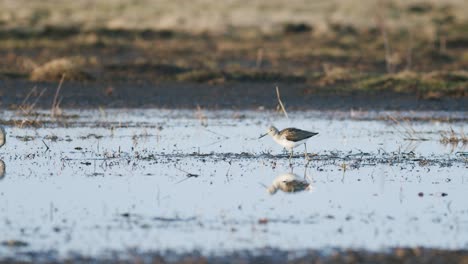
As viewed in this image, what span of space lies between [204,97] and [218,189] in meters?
10.9

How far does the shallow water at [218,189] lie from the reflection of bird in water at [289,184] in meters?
0.08

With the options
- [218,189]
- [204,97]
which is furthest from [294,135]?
[204,97]

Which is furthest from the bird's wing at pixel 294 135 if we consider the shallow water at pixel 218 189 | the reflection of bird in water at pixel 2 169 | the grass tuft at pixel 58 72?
the grass tuft at pixel 58 72

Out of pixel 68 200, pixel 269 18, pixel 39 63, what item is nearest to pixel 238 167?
pixel 68 200

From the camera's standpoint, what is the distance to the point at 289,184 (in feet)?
39.2

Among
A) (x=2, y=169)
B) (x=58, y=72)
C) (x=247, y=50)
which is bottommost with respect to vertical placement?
(x=2, y=169)

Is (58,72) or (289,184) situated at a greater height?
(58,72)

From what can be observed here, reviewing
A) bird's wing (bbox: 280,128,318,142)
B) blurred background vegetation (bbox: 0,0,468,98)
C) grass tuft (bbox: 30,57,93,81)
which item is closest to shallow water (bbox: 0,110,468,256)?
bird's wing (bbox: 280,128,318,142)

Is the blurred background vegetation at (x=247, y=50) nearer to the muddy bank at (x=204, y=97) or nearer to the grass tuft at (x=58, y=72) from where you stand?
the grass tuft at (x=58, y=72)

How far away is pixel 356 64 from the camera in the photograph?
2977 cm

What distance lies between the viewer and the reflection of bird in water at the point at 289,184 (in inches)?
457

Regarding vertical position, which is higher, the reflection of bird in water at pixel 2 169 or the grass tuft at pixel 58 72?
the grass tuft at pixel 58 72

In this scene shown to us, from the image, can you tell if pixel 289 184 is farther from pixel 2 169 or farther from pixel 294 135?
pixel 2 169

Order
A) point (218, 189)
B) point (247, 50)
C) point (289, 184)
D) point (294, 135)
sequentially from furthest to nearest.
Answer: point (247, 50)
point (294, 135)
point (289, 184)
point (218, 189)
